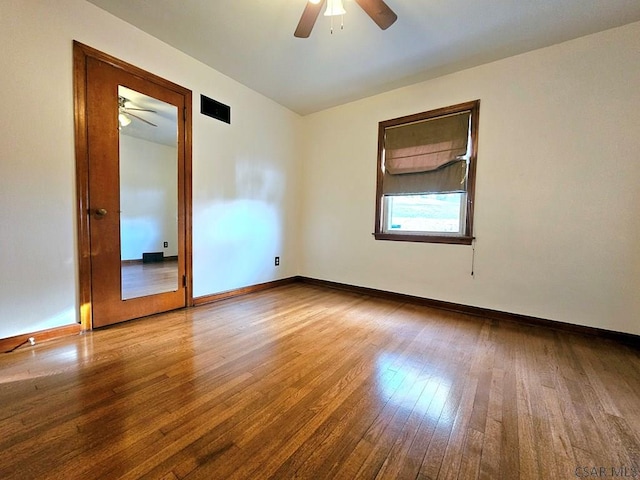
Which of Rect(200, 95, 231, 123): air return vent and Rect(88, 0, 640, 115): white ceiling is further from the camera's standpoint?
Rect(200, 95, 231, 123): air return vent

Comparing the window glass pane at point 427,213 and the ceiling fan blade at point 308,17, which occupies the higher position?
the ceiling fan blade at point 308,17

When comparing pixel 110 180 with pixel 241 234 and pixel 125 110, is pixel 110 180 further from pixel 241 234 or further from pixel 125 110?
pixel 241 234

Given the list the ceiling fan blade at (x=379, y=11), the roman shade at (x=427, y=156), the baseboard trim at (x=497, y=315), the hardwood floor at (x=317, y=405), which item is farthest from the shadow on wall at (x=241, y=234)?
the ceiling fan blade at (x=379, y=11)

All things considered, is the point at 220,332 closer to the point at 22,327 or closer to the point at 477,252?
the point at 22,327

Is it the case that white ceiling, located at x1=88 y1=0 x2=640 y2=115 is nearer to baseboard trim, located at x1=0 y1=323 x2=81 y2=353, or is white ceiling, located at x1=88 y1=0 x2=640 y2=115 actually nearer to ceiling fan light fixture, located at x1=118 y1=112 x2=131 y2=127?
ceiling fan light fixture, located at x1=118 y1=112 x2=131 y2=127

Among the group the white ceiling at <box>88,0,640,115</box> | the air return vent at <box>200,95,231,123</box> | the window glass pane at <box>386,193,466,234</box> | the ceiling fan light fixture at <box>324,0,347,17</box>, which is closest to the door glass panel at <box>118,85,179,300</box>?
the air return vent at <box>200,95,231,123</box>

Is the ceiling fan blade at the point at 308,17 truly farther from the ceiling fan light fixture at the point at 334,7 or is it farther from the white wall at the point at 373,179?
the white wall at the point at 373,179

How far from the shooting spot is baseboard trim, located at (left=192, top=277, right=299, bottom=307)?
297 centimetres

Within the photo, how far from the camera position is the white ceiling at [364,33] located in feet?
6.58

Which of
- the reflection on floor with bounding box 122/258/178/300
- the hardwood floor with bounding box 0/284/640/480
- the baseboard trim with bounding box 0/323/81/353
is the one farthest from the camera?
the reflection on floor with bounding box 122/258/178/300

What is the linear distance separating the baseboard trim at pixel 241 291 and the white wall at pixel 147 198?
600 millimetres

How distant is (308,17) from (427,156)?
1878 mm

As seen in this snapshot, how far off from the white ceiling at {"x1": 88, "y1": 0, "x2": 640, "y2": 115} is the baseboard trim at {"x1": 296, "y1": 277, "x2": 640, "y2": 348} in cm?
250

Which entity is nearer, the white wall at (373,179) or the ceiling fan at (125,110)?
the white wall at (373,179)
